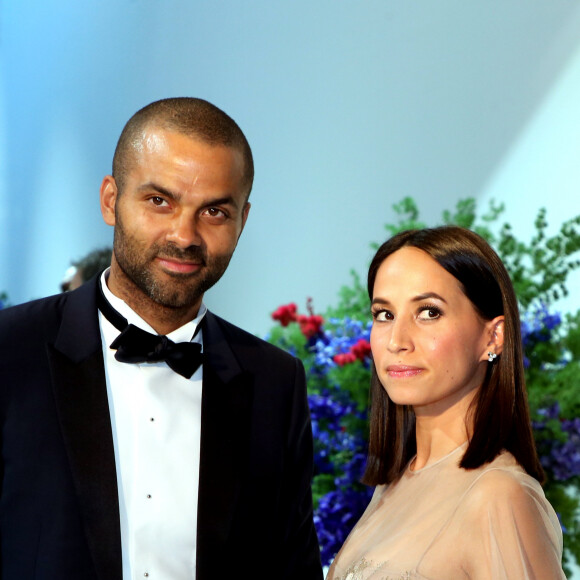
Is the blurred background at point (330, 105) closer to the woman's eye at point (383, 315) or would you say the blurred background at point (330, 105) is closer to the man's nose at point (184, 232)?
the woman's eye at point (383, 315)

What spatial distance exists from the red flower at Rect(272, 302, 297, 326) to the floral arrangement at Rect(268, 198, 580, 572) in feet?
0.28

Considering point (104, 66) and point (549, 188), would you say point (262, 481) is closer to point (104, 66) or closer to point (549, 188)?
point (549, 188)

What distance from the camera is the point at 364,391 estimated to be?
282 centimetres

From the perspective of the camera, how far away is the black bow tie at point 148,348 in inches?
75.0

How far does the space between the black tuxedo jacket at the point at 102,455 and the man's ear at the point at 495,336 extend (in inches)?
18.3

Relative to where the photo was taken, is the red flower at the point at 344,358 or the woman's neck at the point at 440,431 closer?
the woman's neck at the point at 440,431

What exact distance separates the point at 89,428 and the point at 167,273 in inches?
12.9

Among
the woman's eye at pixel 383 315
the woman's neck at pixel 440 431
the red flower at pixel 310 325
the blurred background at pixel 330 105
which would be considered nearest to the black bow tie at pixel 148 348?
the woman's eye at pixel 383 315

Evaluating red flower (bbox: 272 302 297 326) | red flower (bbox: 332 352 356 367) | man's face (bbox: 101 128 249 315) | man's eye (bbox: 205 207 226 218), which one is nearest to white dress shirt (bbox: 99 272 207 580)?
man's face (bbox: 101 128 249 315)

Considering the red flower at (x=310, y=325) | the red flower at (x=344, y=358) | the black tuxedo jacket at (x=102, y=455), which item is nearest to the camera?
the black tuxedo jacket at (x=102, y=455)

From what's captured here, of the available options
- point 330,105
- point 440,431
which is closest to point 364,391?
point 440,431

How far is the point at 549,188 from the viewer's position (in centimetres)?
406

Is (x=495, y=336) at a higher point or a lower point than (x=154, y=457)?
higher

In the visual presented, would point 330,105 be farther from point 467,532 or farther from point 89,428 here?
point 467,532
